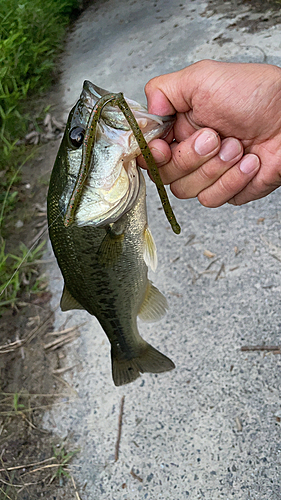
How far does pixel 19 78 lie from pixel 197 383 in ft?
15.1

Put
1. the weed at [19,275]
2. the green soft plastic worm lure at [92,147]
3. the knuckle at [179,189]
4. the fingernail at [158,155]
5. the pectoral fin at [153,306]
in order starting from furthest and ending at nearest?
the weed at [19,275] < the pectoral fin at [153,306] < the knuckle at [179,189] < the fingernail at [158,155] < the green soft plastic worm lure at [92,147]

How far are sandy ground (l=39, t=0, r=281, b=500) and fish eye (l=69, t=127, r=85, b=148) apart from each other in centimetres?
160

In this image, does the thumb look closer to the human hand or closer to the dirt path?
the human hand

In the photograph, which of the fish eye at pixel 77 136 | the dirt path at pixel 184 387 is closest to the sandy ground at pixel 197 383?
the dirt path at pixel 184 387

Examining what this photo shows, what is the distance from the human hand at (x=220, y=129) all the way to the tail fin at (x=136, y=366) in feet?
2.88

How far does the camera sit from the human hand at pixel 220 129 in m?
1.58

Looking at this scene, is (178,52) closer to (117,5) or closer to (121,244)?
(117,5)

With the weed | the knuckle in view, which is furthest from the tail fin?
the weed

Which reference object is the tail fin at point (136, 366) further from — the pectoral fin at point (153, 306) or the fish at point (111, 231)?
the pectoral fin at point (153, 306)

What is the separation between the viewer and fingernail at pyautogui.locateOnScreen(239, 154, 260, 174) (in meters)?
1.70

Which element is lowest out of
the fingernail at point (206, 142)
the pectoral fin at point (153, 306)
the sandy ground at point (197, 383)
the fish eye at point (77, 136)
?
the sandy ground at point (197, 383)

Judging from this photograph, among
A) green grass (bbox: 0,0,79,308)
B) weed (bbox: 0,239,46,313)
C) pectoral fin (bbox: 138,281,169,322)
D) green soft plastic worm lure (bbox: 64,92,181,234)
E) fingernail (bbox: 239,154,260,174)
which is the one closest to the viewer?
green soft plastic worm lure (bbox: 64,92,181,234)

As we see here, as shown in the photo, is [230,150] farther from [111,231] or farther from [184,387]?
[184,387]

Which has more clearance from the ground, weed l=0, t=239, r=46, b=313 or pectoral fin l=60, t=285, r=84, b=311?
pectoral fin l=60, t=285, r=84, b=311
